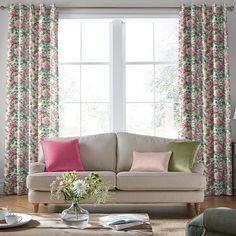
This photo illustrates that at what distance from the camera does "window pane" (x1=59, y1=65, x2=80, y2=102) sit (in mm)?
6641

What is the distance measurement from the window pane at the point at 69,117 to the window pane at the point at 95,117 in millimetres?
109

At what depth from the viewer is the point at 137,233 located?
9.90 feet

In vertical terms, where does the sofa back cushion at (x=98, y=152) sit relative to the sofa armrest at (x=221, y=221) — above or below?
above

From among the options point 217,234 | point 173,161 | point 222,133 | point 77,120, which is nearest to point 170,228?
point 173,161

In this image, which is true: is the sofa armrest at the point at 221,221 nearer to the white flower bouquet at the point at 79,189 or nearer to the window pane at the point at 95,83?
the white flower bouquet at the point at 79,189

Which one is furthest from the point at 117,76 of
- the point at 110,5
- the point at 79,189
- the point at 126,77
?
the point at 79,189

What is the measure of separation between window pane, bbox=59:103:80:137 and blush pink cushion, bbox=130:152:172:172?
64.2 inches

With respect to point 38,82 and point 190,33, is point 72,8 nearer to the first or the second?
point 38,82

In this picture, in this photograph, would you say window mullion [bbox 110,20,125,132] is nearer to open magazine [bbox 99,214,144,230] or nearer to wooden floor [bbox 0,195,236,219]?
wooden floor [bbox 0,195,236,219]

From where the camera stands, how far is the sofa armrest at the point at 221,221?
7.89ft

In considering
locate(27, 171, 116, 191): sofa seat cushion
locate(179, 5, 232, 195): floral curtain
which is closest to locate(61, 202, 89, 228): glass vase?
locate(27, 171, 116, 191): sofa seat cushion

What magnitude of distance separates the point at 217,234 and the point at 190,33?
14.2 ft

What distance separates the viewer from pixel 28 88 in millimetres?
6316

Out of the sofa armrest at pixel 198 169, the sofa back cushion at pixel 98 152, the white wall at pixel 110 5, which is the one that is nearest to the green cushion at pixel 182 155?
the sofa armrest at pixel 198 169
